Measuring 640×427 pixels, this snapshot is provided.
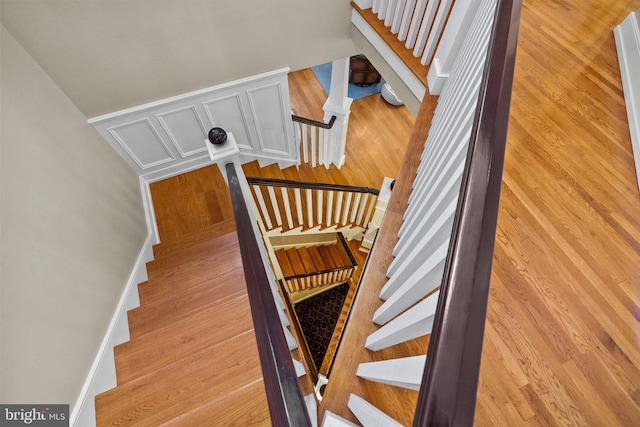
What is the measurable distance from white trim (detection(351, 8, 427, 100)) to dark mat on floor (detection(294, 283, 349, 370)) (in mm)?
3612

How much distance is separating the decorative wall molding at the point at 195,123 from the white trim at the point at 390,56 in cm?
86

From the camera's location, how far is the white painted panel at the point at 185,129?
297 cm

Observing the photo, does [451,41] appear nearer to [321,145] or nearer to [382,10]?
[382,10]

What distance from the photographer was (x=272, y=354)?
0.72m

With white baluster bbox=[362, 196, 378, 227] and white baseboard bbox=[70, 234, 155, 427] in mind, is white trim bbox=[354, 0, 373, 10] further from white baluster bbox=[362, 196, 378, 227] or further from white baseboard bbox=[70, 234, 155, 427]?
white baseboard bbox=[70, 234, 155, 427]

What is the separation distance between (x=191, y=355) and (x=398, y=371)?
4.05 feet

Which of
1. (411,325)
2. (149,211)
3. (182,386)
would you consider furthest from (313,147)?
(411,325)

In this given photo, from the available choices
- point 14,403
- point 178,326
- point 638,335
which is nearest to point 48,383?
point 14,403

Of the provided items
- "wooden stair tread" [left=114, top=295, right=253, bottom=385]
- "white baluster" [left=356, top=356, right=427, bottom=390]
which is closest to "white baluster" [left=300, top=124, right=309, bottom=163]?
"wooden stair tread" [left=114, top=295, right=253, bottom=385]

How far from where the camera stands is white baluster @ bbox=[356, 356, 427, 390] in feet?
2.54

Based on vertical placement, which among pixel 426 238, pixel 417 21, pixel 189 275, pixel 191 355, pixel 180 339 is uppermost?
pixel 417 21

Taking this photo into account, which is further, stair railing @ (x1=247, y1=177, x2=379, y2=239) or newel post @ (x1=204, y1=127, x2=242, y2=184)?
stair railing @ (x1=247, y1=177, x2=379, y2=239)

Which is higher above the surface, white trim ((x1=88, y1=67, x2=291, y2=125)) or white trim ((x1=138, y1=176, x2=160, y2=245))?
white trim ((x1=88, y1=67, x2=291, y2=125))

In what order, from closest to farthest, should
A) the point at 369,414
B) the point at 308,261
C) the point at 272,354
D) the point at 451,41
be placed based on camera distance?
the point at 272,354, the point at 369,414, the point at 451,41, the point at 308,261
